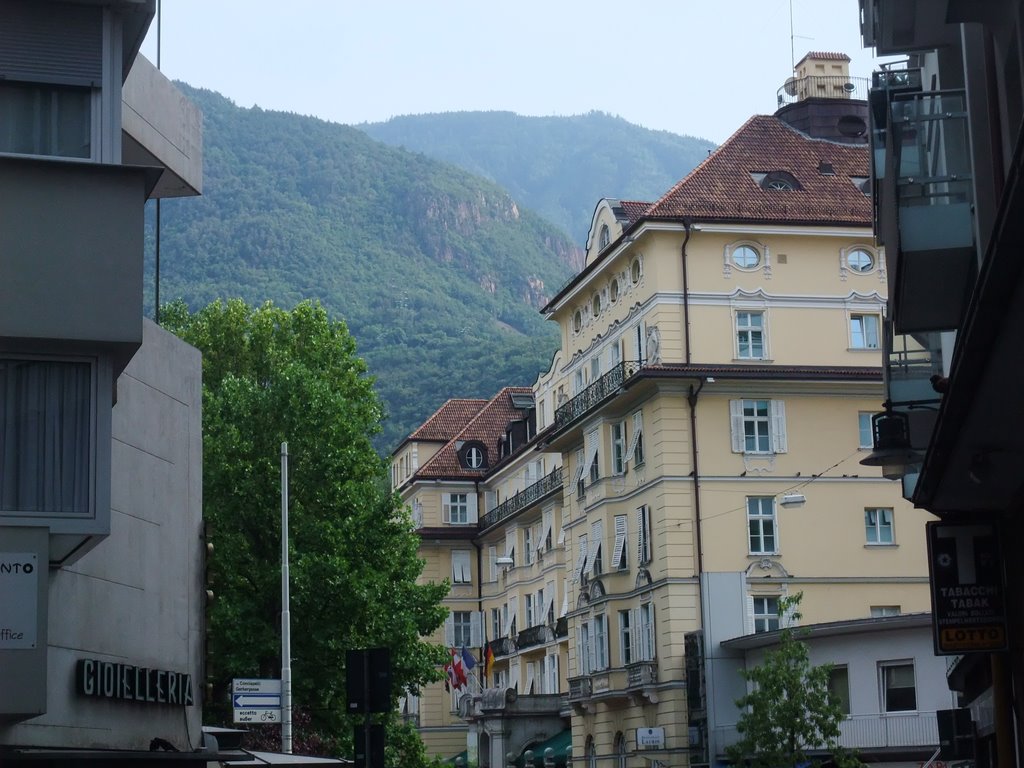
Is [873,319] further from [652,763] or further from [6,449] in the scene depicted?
[6,449]

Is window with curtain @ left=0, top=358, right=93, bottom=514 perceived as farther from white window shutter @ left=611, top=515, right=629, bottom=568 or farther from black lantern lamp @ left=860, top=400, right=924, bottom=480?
white window shutter @ left=611, top=515, right=629, bottom=568

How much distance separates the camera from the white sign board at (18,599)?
13805 millimetres

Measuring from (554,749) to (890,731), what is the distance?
2479cm

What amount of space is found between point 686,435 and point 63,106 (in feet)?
137

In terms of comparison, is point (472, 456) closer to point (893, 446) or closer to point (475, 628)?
point (475, 628)

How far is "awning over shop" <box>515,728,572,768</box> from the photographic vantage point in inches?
2724

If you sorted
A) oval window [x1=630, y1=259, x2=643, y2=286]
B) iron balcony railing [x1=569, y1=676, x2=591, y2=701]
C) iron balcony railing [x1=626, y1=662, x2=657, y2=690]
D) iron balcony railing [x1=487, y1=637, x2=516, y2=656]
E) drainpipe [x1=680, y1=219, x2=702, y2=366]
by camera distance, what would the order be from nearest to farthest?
1. iron balcony railing [x1=626, y1=662, x2=657, y2=690]
2. drainpipe [x1=680, y1=219, x2=702, y2=366]
3. oval window [x1=630, y1=259, x2=643, y2=286]
4. iron balcony railing [x1=569, y1=676, x2=591, y2=701]
5. iron balcony railing [x1=487, y1=637, x2=516, y2=656]

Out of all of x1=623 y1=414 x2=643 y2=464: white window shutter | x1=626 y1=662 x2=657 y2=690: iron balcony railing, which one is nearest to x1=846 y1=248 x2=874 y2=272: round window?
x1=623 y1=414 x2=643 y2=464: white window shutter

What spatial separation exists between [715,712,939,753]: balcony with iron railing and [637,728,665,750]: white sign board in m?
7.47

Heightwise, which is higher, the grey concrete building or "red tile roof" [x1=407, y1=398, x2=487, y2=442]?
"red tile roof" [x1=407, y1=398, x2=487, y2=442]

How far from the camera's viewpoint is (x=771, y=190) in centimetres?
5903

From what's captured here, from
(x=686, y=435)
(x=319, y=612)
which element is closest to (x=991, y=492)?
(x=319, y=612)

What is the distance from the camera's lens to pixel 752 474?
56000 millimetres

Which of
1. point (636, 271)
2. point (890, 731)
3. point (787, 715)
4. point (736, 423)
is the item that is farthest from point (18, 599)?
point (636, 271)
